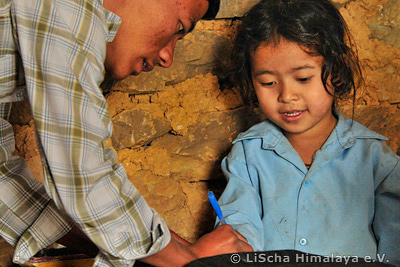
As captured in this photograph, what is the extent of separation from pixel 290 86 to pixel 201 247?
0.67 meters

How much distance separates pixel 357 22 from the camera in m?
2.18

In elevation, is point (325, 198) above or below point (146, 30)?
below

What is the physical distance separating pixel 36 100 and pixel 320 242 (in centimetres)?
117

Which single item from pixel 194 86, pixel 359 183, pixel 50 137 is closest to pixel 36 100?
pixel 50 137

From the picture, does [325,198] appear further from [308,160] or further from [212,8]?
[212,8]

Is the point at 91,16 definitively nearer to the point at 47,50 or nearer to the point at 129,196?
the point at 47,50

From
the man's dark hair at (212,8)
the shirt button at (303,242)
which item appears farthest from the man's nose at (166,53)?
the shirt button at (303,242)

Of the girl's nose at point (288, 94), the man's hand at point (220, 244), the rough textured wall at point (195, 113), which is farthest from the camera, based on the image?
the rough textured wall at point (195, 113)

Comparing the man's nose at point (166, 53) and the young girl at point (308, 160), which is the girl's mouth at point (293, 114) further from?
the man's nose at point (166, 53)

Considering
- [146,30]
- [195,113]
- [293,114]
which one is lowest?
[195,113]

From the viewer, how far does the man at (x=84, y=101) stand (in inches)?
45.6

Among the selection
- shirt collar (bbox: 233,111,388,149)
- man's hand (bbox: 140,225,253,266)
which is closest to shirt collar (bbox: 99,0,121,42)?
man's hand (bbox: 140,225,253,266)

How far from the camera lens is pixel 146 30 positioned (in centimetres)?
147

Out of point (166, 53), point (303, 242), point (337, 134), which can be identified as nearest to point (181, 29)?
point (166, 53)
